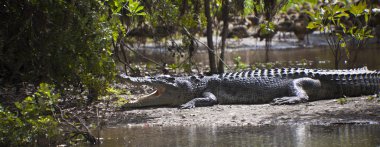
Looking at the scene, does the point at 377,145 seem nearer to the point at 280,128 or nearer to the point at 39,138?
the point at 280,128

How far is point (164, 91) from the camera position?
1041cm

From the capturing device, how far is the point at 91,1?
8.34m

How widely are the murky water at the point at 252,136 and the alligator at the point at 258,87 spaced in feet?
6.51

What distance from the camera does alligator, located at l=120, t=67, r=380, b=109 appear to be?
10.0 metres

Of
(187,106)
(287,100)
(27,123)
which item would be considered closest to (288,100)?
(287,100)

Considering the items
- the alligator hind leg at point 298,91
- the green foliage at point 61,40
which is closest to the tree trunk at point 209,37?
the alligator hind leg at point 298,91

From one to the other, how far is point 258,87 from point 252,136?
3030 mm

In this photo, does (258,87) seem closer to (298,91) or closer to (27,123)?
(298,91)

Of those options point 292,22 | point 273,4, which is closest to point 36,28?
point 273,4

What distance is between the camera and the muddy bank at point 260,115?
799 centimetres

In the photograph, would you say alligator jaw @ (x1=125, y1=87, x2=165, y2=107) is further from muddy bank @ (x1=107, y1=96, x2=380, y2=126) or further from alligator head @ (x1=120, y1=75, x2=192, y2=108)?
muddy bank @ (x1=107, y1=96, x2=380, y2=126)

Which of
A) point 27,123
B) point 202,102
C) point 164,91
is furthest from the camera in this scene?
point 164,91

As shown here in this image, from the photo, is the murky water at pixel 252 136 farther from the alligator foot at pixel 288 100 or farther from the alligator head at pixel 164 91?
the alligator head at pixel 164 91

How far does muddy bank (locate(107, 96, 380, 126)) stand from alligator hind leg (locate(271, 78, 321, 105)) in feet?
0.58
